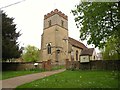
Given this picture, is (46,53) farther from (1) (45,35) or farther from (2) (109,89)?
(2) (109,89)

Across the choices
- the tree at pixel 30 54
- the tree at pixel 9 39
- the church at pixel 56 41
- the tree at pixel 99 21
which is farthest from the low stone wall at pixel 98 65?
the tree at pixel 30 54

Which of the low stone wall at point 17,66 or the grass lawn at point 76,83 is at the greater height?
the low stone wall at point 17,66

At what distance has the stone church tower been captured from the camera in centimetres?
6316

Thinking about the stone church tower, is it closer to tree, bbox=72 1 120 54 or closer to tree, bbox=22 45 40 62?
tree, bbox=22 45 40 62

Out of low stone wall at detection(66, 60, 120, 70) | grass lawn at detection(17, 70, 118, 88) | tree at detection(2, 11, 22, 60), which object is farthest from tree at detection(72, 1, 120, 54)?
tree at detection(2, 11, 22, 60)

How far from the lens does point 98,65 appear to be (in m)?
33.9

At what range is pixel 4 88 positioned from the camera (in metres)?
15.4

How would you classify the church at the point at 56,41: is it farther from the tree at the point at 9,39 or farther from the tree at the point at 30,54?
the tree at the point at 9,39

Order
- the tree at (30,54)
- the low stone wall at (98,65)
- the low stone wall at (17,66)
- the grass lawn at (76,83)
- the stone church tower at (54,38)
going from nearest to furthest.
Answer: the grass lawn at (76,83) < the low stone wall at (98,65) < the low stone wall at (17,66) < the stone church tower at (54,38) < the tree at (30,54)

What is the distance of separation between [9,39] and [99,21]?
2089 cm

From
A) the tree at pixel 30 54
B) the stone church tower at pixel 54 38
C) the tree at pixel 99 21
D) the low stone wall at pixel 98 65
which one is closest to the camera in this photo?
the tree at pixel 99 21

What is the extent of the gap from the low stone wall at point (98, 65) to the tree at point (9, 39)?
8.94 metres

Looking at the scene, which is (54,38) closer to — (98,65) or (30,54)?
(30,54)

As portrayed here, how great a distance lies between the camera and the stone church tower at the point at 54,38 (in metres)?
63.2
